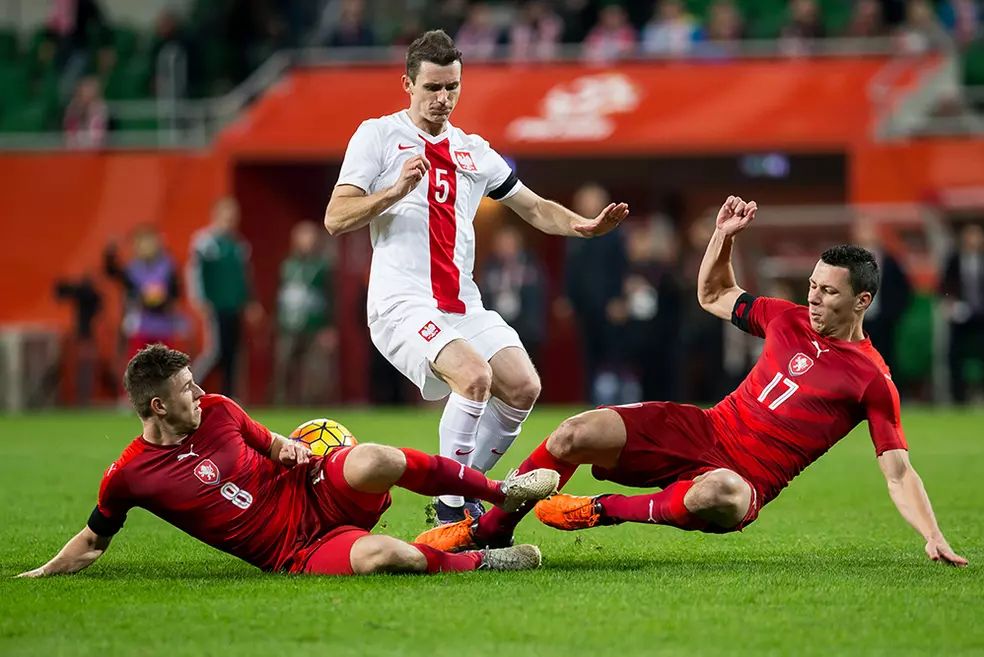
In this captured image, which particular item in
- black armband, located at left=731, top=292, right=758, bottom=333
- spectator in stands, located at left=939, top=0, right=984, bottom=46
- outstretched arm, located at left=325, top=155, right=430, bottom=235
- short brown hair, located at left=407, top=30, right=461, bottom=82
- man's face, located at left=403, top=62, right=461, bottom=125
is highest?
spectator in stands, located at left=939, top=0, right=984, bottom=46

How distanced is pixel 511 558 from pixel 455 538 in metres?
0.40

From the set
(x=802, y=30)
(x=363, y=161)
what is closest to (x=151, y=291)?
(x=802, y=30)

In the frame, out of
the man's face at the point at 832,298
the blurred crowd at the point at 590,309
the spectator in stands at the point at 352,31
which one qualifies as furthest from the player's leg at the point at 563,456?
the spectator in stands at the point at 352,31

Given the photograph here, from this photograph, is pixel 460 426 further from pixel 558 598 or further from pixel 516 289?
pixel 516 289

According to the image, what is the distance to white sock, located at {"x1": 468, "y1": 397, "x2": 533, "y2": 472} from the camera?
783 centimetres

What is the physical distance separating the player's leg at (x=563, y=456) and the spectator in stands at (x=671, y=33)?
44.1 ft

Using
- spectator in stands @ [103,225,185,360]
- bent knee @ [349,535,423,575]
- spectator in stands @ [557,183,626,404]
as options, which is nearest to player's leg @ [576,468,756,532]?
bent knee @ [349,535,423,575]

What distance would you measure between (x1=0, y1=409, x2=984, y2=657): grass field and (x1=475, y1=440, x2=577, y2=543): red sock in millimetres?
280

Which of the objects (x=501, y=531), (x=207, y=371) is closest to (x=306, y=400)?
(x=207, y=371)

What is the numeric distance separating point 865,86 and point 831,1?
8.06ft

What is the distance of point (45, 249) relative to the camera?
2127 cm

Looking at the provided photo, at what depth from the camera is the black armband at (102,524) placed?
6.62m

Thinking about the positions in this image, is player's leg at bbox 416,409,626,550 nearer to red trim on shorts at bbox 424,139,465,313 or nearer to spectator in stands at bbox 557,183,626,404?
red trim on shorts at bbox 424,139,465,313

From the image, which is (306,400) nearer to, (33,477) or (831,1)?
(831,1)
